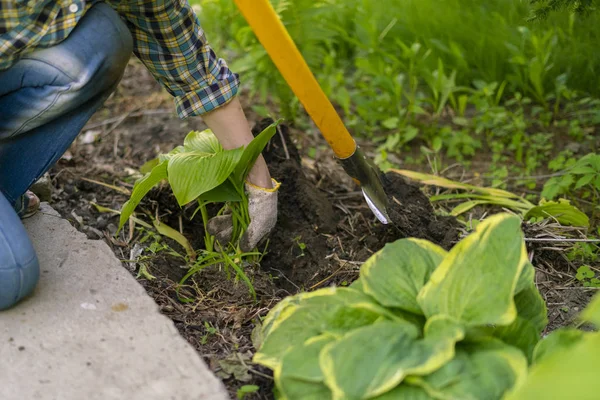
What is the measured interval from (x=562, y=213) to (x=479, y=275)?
963mm

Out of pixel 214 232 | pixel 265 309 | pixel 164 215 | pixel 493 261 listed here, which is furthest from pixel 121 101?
pixel 493 261

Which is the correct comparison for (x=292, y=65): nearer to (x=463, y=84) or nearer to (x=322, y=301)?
(x=322, y=301)

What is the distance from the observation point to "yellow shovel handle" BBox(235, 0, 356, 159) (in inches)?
74.4

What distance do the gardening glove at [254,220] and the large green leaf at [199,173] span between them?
0.56ft

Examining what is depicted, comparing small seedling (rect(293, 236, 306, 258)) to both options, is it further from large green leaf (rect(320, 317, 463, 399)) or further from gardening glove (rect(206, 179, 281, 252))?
large green leaf (rect(320, 317, 463, 399))

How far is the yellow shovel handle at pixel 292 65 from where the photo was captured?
189 centimetres

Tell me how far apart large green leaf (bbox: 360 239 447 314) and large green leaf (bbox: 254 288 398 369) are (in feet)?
0.11

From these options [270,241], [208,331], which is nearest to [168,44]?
[270,241]

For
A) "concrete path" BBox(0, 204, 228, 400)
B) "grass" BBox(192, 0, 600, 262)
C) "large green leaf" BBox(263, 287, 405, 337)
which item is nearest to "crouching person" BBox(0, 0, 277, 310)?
"concrete path" BBox(0, 204, 228, 400)

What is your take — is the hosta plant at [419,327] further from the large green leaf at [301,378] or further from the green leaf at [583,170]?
the green leaf at [583,170]

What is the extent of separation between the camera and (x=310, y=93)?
2025 millimetres

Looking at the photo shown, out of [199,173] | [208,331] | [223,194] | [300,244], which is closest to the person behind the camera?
[208,331]

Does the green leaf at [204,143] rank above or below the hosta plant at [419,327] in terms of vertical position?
above

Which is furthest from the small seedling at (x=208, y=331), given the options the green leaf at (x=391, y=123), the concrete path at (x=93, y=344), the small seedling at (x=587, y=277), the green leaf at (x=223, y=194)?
the green leaf at (x=391, y=123)
